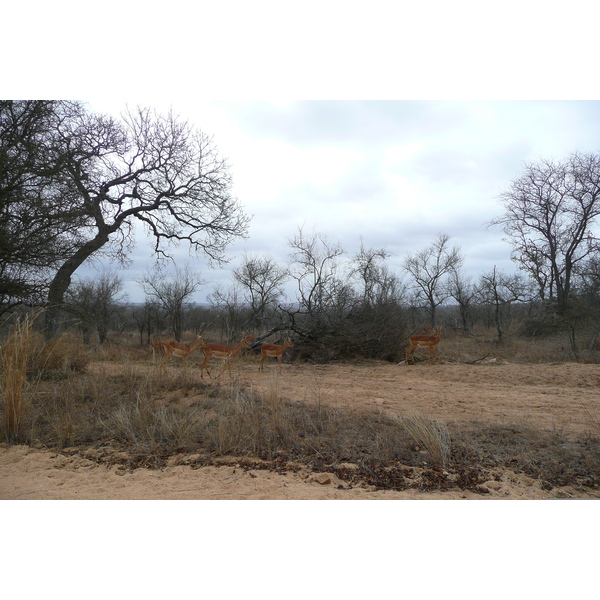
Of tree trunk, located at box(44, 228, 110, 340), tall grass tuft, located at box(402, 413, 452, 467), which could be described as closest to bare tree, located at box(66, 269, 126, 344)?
tree trunk, located at box(44, 228, 110, 340)

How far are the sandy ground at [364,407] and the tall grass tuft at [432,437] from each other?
1.88ft

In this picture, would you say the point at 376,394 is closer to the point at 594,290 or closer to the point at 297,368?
the point at 297,368

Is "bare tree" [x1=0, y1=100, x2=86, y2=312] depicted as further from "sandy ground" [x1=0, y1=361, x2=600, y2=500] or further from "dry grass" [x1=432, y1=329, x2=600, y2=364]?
"dry grass" [x1=432, y1=329, x2=600, y2=364]

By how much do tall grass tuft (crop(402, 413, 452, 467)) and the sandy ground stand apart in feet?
1.88

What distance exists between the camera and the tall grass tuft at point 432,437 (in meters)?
4.11

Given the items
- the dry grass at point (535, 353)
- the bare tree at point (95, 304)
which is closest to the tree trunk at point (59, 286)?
the bare tree at point (95, 304)

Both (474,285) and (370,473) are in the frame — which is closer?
(370,473)

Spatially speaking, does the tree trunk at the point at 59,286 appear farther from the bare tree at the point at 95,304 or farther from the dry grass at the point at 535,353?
the dry grass at the point at 535,353

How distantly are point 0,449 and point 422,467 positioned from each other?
498cm

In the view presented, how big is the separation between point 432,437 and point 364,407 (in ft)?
7.21

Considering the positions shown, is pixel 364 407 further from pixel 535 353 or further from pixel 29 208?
pixel 535 353

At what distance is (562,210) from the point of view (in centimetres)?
2298

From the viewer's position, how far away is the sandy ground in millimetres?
3537

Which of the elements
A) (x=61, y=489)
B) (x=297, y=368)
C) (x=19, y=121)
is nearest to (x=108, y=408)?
(x=61, y=489)
